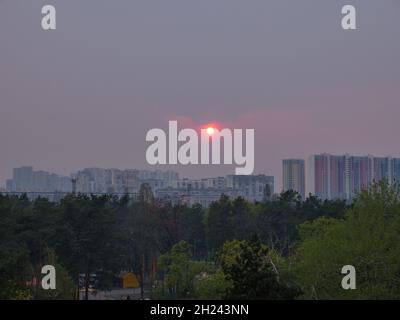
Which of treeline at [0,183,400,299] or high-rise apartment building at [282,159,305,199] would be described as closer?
treeline at [0,183,400,299]

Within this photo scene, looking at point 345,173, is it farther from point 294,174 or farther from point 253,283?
point 253,283

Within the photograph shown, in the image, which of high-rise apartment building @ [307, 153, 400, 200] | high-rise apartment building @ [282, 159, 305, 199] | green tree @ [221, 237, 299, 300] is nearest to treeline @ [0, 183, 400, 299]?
green tree @ [221, 237, 299, 300]

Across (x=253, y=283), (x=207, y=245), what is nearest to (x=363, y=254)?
(x=253, y=283)

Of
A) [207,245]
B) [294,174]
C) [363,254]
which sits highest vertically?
[294,174]

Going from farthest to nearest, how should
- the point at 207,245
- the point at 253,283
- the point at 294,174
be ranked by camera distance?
the point at 207,245
the point at 294,174
the point at 253,283

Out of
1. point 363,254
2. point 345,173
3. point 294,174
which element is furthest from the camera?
point 345,173

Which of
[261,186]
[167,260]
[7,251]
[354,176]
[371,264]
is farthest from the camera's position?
[167,260]

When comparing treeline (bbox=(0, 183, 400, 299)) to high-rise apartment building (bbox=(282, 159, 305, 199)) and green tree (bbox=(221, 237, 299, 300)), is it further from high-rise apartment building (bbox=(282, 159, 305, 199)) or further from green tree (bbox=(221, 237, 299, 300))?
high-rise apartment building (bbox=(282, 159, 305, 199))
